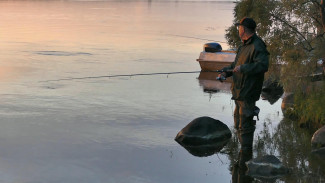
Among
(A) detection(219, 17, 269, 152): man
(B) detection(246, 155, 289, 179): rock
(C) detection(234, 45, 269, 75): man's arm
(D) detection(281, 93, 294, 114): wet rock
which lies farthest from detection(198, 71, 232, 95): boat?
(B) detection(246, 155, 289, 179): rock

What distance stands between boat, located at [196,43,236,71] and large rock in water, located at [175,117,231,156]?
30.6ft

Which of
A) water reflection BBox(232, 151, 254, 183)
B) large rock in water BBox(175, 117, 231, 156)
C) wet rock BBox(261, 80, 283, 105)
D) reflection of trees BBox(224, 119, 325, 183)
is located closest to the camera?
water reflection BBox(232, 151, 254, 183)

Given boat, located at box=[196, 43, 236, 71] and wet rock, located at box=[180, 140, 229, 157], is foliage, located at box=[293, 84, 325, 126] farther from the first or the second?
boat, located at box=[196, 43, 236, 71]

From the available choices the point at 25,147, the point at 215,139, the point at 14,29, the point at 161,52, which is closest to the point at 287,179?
the point at 215,139

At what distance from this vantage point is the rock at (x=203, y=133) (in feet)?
36.2

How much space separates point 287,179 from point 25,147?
4.33m

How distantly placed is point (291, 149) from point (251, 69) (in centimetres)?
214

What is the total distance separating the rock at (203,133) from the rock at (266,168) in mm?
1975

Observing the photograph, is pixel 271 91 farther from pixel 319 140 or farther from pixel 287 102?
pixel 319 140

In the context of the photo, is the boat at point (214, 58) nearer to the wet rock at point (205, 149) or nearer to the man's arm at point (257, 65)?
the wet rock at point (205, 149)

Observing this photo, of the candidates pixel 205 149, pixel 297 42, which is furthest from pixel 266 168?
pixel 297 42

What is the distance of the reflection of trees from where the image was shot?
356 inches

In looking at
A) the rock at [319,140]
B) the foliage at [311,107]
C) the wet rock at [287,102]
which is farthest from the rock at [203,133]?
the wet rock at [287,102]

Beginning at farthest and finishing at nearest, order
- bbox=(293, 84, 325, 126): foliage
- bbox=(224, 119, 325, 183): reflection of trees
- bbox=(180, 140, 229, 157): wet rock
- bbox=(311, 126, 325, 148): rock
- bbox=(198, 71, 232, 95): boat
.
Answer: bbox=(198, 71, 232, 95): boat → bbox=(293, 84, 325, 126): foliage → bbox=(311, 126, 325, 148): rock → bbox=(180, 140, 229, 157): wet rock → bbox=(224, 119, 325, 183): reflection of trees
